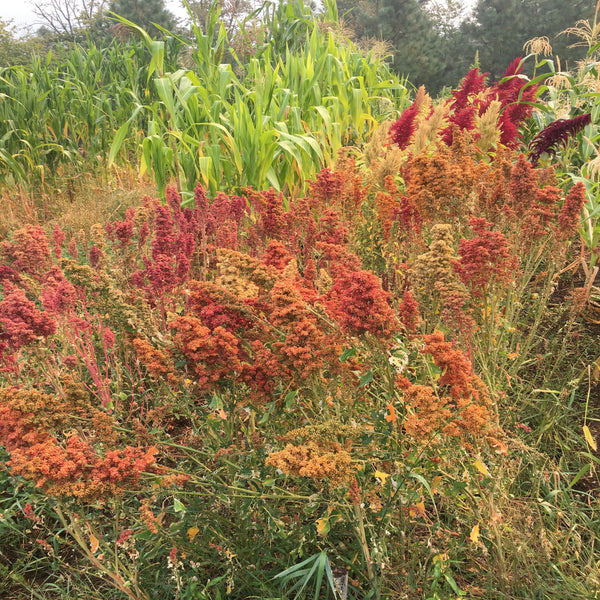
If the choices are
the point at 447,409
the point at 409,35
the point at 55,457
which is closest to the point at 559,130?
the point at 447,409

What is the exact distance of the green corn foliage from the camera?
4.45m

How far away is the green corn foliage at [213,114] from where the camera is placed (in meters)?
4.45

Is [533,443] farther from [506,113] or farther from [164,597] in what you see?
[506,113]

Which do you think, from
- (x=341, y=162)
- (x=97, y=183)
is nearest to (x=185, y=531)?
(x=341, y=162)

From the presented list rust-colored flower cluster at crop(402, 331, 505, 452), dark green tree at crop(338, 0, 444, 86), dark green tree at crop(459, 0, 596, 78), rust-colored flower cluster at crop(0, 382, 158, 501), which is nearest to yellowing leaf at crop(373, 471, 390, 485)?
rust-colored flower cluster at crop(402, 331, 505, 452)

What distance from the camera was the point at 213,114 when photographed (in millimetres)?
4695

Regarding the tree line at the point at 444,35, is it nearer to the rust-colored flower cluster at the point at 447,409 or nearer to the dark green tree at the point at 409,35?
the dark green tree at the point at 409,35

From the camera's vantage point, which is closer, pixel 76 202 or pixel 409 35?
pixel 76 202

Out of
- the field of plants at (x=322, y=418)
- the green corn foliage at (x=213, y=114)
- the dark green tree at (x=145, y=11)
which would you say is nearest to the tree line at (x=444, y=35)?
the dark green tree at (x=145, y=11)

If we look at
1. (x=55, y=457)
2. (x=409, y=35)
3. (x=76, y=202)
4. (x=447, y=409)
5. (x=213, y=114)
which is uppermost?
(x=409, y=35)

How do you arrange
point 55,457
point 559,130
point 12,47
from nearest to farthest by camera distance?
1. point 55,457
2. point 559,130
3. point 12,47

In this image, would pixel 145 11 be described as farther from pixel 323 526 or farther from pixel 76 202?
pixel 323 526

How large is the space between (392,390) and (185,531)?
91 centimetres

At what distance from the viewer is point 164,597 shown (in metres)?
1.77
